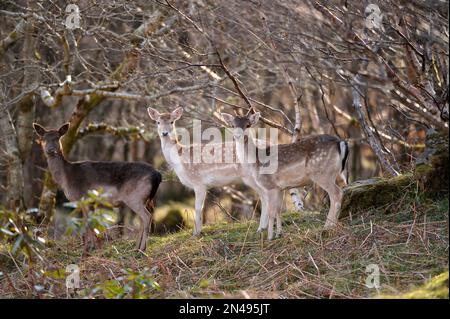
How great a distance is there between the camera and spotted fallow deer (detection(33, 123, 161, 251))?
10.6 meters

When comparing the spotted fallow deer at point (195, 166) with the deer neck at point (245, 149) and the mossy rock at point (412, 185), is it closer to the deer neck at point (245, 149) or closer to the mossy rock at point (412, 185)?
the deer neck at point (245, 149)

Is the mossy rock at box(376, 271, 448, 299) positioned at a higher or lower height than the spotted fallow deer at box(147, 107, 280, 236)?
lower

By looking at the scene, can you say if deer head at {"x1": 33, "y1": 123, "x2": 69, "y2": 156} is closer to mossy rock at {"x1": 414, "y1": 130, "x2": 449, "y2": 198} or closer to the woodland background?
the woodland background

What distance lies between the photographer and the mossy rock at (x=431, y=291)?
6324 mm

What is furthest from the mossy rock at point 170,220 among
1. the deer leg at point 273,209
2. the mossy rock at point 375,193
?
the mossy rock at point 375,193

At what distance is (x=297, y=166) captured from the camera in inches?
389

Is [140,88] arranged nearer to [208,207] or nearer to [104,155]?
[208,207]

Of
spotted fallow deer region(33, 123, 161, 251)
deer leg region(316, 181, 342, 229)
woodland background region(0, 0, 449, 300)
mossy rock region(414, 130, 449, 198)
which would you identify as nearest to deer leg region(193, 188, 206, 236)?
woodland background region(0, 0, 449, 300)

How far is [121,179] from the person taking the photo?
10.7 metres

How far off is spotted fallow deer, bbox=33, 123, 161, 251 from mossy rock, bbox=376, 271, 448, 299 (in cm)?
451

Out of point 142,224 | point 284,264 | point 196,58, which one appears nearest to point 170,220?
point 196,58

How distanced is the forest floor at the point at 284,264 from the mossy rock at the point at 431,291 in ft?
0.05

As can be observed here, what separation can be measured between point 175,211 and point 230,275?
407 inches
